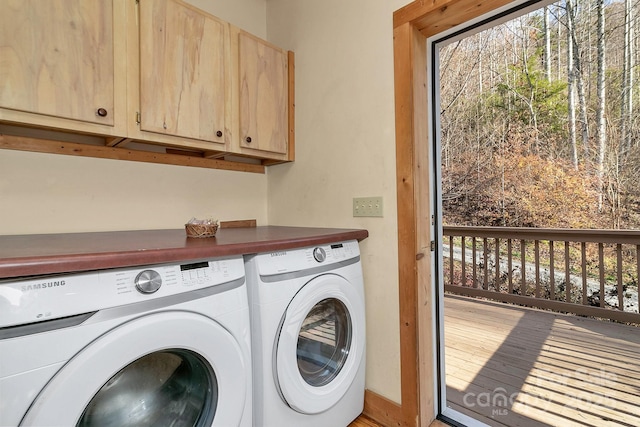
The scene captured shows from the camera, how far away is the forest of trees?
309 centimetres

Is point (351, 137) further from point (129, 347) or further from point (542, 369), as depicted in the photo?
point (542, 369)

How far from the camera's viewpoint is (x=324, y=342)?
4.66 ft

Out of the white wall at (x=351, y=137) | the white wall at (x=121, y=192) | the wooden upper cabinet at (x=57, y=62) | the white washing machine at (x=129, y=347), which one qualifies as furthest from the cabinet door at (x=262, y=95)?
the white washing machine at (x=129, y=347)

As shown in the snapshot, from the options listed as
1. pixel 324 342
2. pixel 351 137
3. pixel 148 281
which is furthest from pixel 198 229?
pixel 351 137

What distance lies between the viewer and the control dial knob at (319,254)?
1311 millimetres

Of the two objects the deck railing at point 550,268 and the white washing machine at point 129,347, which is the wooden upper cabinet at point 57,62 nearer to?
the white washing machine at point 129,347

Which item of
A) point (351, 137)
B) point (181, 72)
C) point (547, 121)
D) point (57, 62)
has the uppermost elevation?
point (547, 121)

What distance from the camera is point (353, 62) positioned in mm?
1664

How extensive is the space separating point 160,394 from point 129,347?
302 millimetres

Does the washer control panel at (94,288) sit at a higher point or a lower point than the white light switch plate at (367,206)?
lower

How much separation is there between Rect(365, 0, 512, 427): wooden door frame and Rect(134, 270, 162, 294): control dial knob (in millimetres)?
1052

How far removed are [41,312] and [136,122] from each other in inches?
38.8

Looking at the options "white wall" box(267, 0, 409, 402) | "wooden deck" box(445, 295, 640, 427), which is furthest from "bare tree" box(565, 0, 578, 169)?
"white wall" box(267, 0, 409, 402)

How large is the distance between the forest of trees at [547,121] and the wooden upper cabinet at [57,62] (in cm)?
435
